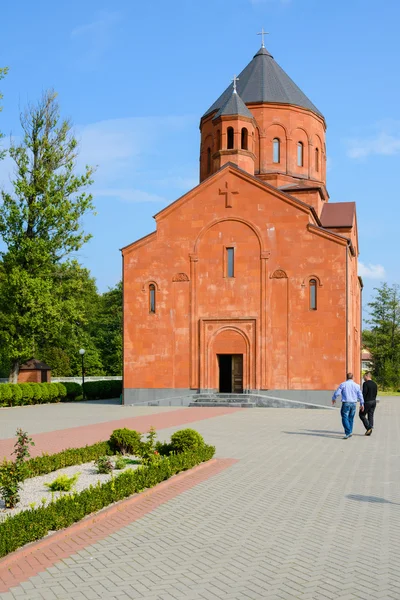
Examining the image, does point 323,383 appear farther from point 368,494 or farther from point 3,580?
point 3,580

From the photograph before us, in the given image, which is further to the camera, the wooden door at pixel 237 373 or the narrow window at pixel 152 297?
the narrow window at pixel 152 297

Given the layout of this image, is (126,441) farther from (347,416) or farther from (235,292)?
(235,292)

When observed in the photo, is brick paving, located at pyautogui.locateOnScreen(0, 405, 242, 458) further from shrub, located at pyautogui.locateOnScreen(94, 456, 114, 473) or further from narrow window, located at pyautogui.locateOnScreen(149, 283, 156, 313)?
narrow window, located at pyautogui.locateOnScreen(149, 283, 156, 313)

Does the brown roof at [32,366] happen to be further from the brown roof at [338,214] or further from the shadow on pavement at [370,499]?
the shadow on pavement at [370,499]

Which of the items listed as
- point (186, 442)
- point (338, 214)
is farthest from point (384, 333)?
point (186, 442)

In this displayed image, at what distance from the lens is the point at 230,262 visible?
3003 centimetres

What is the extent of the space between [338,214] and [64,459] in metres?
27.0

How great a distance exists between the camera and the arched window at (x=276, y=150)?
34497mm

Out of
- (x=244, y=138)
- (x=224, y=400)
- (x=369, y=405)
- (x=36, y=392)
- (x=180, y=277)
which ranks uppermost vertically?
(x=244, y=138)

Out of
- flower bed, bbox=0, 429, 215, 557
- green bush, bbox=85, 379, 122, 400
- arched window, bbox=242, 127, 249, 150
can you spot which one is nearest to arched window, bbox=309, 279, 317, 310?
arched window, bbox=242, 127, 249, 150

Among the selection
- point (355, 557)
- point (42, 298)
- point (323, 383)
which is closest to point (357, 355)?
point (323, 383)

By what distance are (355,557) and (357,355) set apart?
32113mm

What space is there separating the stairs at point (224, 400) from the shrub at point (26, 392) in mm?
7037

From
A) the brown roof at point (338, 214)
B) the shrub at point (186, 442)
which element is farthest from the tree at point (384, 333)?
the shrub at point (186, 442)
